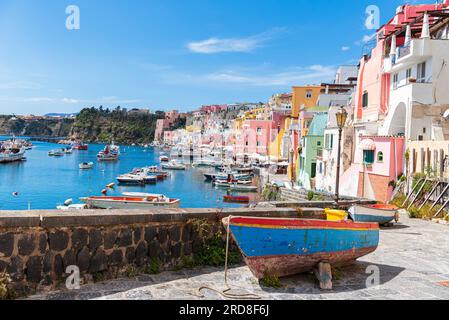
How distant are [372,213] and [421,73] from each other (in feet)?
54.8

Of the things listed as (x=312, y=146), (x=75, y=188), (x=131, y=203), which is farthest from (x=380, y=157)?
(x=75, y=188)

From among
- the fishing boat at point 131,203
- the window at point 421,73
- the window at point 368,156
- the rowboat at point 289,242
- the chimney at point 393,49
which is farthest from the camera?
the fishing boat at point 131,203

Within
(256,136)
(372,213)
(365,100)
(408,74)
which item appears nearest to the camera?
(372,213)

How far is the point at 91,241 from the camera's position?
686cm

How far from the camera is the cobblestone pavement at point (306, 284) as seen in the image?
6539mm

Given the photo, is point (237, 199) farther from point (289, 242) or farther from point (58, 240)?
point (58, 240)

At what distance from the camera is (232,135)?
12050cm

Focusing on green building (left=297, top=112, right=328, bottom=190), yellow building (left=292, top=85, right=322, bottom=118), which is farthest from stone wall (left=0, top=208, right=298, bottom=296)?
yellow building (left=292, top=85, right=322, bottom=118)

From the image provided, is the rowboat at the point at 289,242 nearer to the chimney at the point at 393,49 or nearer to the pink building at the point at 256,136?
the chimney at the point at 393,49

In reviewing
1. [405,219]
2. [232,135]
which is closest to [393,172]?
[405,219]

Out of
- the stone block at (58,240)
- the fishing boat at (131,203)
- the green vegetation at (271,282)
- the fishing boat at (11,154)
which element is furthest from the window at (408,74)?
the fishing boat at (11,154)

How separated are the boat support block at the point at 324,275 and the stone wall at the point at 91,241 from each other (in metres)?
2.11

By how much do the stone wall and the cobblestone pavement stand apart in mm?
301
